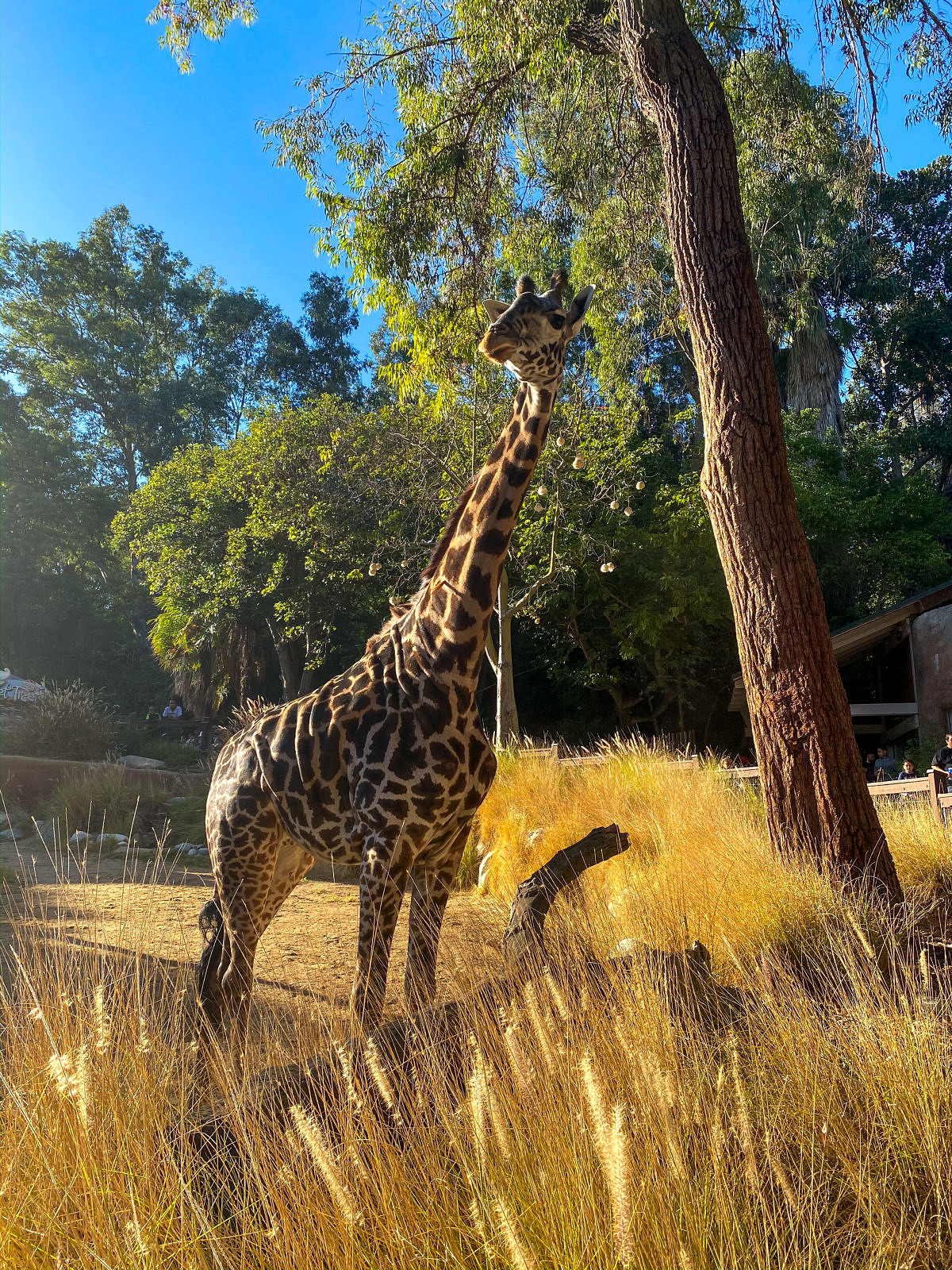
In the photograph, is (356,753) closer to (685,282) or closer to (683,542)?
(685,282)

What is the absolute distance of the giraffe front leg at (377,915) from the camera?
359 centimetres

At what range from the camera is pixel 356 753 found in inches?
160

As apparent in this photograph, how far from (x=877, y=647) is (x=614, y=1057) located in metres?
19.0

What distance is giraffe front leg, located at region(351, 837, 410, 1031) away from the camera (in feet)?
11.8

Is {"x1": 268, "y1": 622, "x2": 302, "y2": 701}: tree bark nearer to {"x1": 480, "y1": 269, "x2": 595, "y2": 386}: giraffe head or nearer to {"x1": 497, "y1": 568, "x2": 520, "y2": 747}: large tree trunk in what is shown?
{"x1": 497, "y1": 568, "x2": 520, "y2": 747}: large tree trunk

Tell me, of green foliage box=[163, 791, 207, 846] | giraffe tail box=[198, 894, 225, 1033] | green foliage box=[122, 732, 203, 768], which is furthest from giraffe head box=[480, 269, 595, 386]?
green foliage box=[122, 732, 203, 768]

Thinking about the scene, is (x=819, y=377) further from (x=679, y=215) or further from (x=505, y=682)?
(x=679, y=215)

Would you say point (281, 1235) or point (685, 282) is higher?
point (685, 282)

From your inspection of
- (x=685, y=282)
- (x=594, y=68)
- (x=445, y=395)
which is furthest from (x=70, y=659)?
(x=685, y=282)

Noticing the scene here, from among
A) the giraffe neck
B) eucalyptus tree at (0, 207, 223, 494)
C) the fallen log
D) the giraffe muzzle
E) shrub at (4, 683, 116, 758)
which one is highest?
eucalyptus tree at (0, 207, 223, 494)

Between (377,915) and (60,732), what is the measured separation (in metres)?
16.6

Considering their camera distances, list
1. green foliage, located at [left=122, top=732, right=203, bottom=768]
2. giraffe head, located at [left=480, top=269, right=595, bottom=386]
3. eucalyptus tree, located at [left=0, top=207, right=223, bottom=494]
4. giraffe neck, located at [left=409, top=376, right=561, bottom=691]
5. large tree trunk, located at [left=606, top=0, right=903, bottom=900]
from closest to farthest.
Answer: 1. giraffe head, located at [left=480, top=269, right=595, bottom=386]
2. giraffe neck, located at [left=409, top=376, right=561, bottom=691]
3. large tree trunk, located at [left=606, top=0, right=903, bottom=900]
4. green foliage, located at [left=122, top=732, right=203, bottom=768]
5. eucalyptus tree, located at [left=0, top=207, right=223, bottom=494]

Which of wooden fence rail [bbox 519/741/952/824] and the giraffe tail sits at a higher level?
wooden fence rail [bbox 519/741/952/824]

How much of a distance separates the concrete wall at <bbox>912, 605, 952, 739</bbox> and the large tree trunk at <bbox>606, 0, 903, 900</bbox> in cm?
1306
